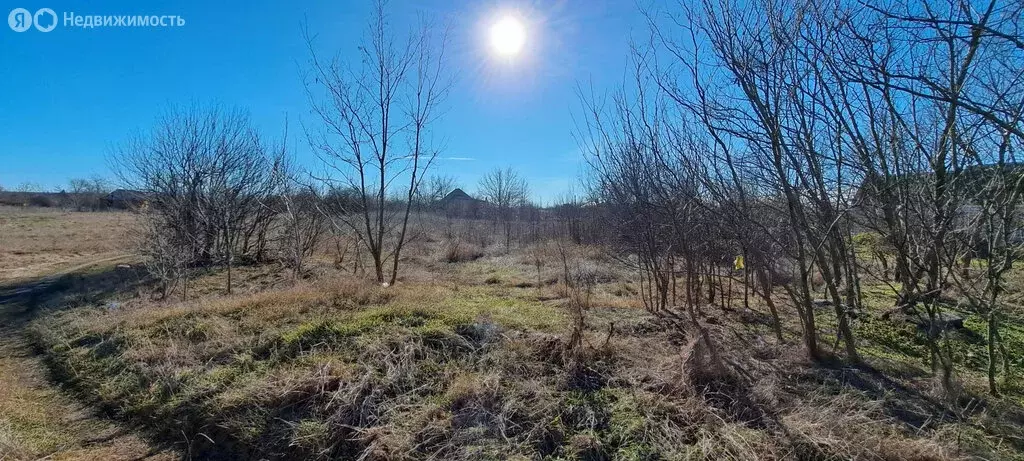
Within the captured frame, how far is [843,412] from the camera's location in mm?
2861

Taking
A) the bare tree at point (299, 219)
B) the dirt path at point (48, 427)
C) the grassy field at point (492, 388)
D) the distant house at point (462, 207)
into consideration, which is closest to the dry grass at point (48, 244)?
the bare tree at point (299, 219)

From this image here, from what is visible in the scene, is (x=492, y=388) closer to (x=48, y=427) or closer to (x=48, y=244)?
(x=48, y=427)

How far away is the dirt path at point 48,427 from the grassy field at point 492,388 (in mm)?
35

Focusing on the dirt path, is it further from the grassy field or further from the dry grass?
the dry grass

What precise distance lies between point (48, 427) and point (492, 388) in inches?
137

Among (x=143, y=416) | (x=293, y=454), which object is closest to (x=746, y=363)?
(x=293, y=454)

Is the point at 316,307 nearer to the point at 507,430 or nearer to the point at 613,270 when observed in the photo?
the point at 507,430

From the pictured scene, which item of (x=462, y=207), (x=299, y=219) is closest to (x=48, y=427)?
(x=299, y=219)

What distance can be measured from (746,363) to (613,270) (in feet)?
25.1

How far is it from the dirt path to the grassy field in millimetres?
35

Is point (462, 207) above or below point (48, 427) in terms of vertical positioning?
above

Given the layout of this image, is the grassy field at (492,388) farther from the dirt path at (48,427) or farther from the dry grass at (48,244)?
the dry grass at (48,244)

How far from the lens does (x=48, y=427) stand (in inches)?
131

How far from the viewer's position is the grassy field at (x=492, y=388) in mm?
2688
